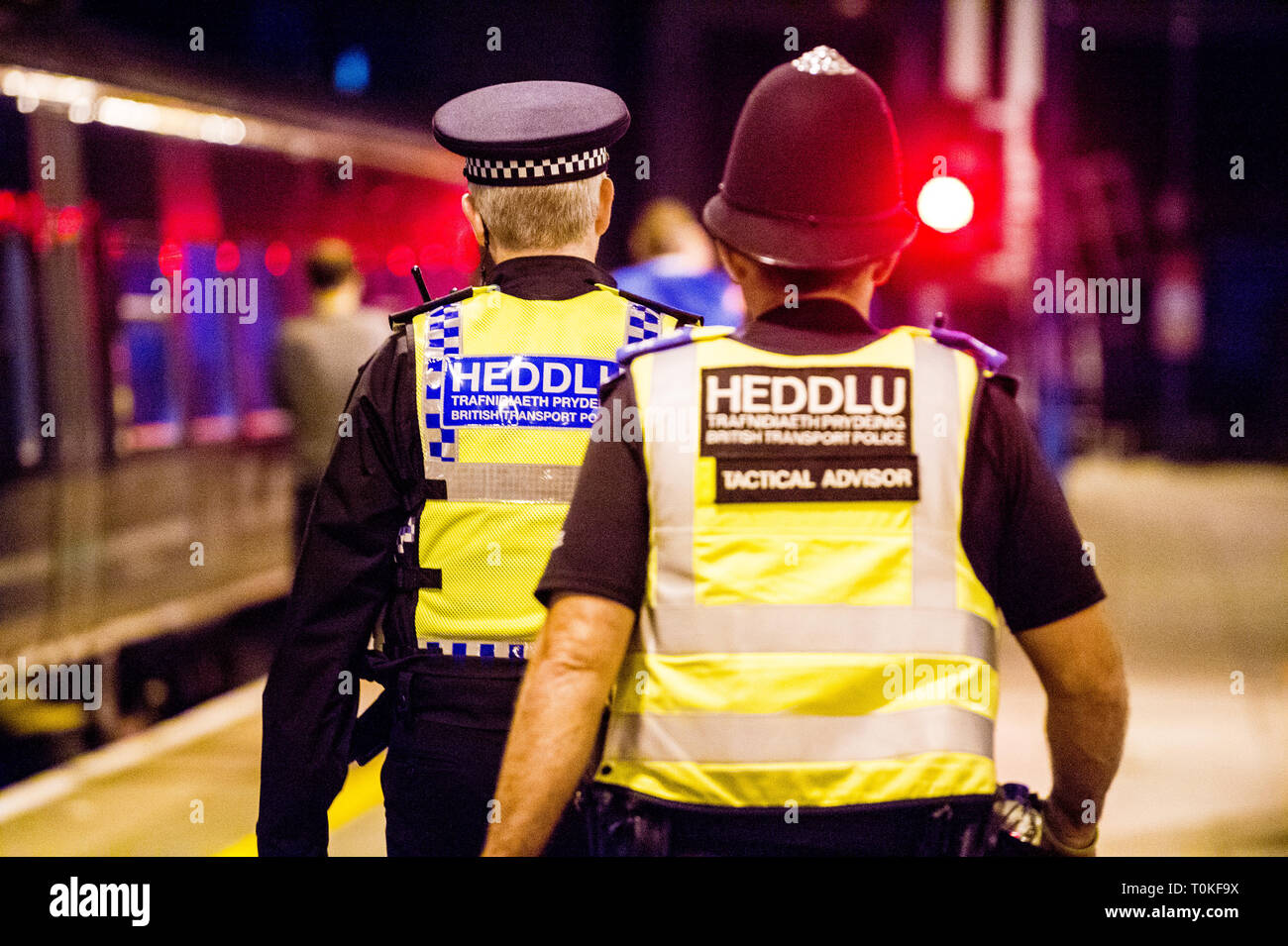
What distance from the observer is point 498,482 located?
254cm

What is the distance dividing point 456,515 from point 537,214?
0.54 meters

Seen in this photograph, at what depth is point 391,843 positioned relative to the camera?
2574 millimetres

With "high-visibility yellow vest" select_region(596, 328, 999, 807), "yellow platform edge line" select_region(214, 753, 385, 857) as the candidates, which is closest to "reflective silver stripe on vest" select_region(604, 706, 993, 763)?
"high-visibility yellow vest" select_region(596, 328, 999, 807)

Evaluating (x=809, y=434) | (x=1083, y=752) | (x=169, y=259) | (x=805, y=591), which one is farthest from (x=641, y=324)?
(x=169, y=259)

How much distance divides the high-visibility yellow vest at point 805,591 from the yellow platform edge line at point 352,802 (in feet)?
10.8

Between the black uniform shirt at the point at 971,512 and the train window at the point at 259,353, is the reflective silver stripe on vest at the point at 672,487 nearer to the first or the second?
the black uniform shirt at the point at 971,512

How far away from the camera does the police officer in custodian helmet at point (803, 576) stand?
2027mm

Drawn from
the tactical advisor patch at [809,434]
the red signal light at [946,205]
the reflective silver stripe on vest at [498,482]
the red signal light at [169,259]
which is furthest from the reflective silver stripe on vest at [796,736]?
the red signal light at [169,259]

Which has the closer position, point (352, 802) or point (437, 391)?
point (437, 391)

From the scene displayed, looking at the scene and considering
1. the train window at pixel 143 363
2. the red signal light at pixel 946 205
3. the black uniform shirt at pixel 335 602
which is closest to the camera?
the black uniform shirt at pixel 335 602

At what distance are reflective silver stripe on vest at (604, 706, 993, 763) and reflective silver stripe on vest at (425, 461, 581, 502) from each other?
0.60 meters

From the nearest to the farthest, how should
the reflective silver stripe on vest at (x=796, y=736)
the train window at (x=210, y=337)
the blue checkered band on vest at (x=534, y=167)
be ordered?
1. the reflective silver stripe on vest at (x=796, y=736)
2. the blue checkered band on vest at (x=534, y=167)
3. the train window at (x=210, y=337)

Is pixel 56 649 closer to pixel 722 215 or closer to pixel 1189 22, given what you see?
pixel 722 215

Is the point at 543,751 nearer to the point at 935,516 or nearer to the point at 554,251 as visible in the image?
the point at 935,516
